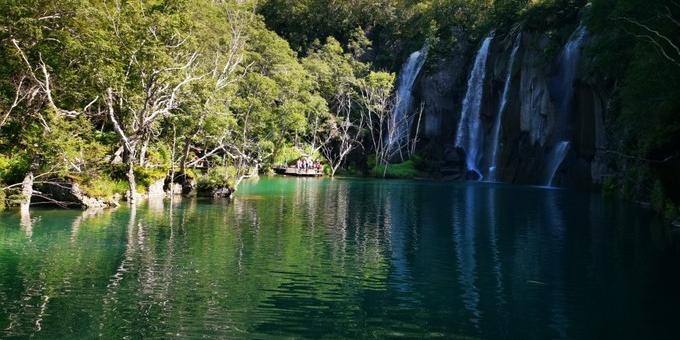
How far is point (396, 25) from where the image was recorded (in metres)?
80.9

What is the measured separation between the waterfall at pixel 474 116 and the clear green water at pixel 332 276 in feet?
120

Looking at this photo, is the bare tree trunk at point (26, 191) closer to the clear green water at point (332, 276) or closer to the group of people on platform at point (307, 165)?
the clear green water at point (332, 276)

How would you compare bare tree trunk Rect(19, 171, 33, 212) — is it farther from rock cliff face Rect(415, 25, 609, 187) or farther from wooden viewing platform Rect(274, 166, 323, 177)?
wooden viewing platform Rect(274, 166, 323, 177)

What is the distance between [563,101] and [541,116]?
2.38 m

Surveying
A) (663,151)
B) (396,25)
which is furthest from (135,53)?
(396,25)

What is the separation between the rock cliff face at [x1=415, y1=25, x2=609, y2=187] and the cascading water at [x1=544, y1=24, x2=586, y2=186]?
0.27 ft

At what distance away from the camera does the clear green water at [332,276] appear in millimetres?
10656

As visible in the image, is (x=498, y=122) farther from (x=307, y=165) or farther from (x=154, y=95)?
(x=154, y=95)

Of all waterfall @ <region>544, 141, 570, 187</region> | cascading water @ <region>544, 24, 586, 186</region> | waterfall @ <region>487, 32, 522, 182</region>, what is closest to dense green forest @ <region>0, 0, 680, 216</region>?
cascading water @ <region>544, 24, 586, 186</region>

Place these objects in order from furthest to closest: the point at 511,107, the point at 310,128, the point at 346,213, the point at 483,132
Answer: the point at 310,128 < the point at 483,132 < the point at 511,107 < the point at 346,213

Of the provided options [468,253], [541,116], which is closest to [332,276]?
[468,253]

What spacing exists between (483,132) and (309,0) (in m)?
38.5

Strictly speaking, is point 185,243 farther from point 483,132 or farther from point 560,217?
point 483,132

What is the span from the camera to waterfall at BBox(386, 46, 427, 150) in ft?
234
